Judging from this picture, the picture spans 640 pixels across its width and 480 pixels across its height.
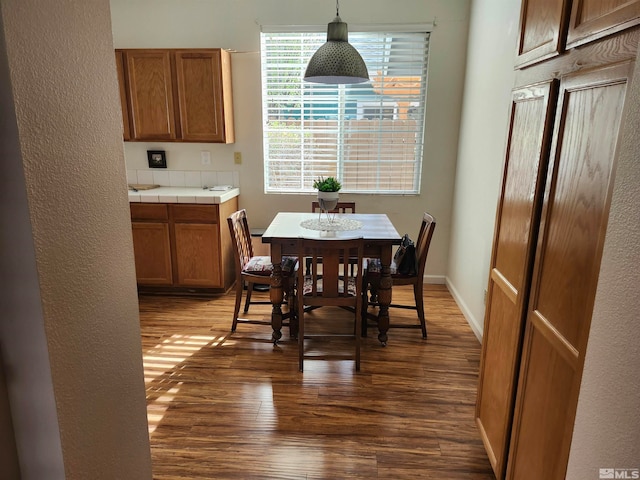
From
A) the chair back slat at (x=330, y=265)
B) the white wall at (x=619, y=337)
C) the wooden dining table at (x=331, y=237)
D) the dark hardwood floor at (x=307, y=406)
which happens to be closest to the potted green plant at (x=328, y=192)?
the wooden dining table at (x=331, y=237)

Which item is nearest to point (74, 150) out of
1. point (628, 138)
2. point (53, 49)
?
point (53, 49)

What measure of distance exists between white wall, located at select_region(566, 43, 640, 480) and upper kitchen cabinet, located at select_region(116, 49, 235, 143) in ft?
11.1

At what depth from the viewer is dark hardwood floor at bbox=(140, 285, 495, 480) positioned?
6.36 ft

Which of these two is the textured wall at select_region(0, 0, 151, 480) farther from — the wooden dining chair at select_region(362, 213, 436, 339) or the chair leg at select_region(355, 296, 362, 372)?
the wooden dining chair at select_region(362, 213, 436, 339)

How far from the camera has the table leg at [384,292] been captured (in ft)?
9.23

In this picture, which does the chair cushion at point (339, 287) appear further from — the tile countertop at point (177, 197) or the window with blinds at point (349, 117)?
the window with blinds at point (349, 117)

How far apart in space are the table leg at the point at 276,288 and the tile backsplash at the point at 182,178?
1.65 meters

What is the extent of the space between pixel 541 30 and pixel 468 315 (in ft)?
7.98

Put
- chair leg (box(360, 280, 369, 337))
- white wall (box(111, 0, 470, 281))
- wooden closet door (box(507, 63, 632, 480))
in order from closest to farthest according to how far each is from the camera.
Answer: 1. wooden closet door (box(507, 63, 632, 480))
2. chair leg (box(360, 280, 369, 337))
3. white wall (box(111, 0, 470, 281))

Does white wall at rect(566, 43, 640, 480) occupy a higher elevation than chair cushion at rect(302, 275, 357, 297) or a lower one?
higher

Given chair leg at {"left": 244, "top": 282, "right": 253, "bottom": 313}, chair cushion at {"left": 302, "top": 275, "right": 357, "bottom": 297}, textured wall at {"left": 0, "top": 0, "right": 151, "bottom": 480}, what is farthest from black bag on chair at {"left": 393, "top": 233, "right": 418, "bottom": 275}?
textured wall at {"left": 0, "top": 0, "right": 151, "bottom": 480}

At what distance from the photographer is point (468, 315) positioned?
3.40 meters

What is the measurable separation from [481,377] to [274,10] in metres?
3.44

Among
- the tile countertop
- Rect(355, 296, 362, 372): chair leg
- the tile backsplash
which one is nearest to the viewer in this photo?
Rect(355, 296, 362, 372): chair leg
